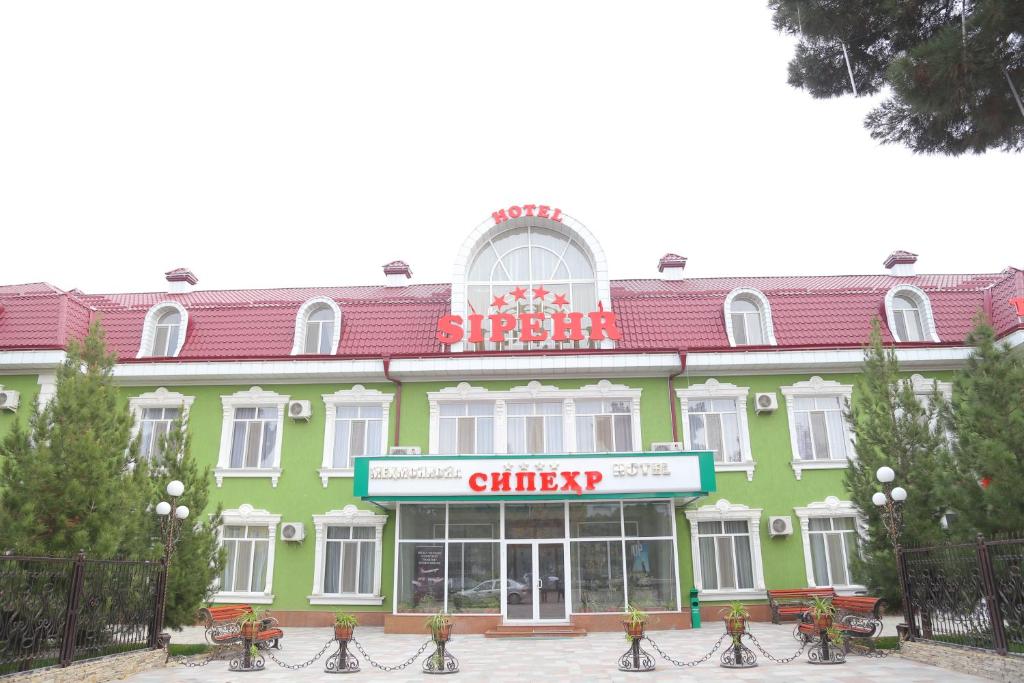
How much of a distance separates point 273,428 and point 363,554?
11.4ft

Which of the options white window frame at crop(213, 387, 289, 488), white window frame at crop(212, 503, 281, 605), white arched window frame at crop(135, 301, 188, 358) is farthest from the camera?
white arched window frame at crop(135, 301, 188, 358)

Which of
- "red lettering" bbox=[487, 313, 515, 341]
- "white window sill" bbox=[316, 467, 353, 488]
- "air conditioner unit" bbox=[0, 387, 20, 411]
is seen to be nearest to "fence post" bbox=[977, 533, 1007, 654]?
"red lettering" bbox=[487, 313, 515, 341]

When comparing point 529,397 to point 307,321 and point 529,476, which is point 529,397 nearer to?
point 529,476

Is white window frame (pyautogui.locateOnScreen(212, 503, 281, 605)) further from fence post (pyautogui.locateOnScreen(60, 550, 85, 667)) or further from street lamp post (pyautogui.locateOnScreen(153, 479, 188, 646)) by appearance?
fence post (pyautogui.locateOnScreen(60, 550, 85, 667))

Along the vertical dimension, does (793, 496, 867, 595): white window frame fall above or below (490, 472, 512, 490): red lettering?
below

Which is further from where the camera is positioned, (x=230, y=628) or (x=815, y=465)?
(x=815, y=465)

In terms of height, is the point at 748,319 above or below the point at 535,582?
above

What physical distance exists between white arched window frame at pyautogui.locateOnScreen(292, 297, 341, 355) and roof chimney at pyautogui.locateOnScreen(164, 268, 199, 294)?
17.9 feet

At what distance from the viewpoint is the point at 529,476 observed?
1368cm

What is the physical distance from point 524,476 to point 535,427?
82.8 inches

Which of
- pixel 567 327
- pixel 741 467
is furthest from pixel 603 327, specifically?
pixel 741 467

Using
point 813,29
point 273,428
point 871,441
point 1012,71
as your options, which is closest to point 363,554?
point 273,428

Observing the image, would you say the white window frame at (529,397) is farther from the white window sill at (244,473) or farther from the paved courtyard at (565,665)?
the paved courtyard at (565,665)

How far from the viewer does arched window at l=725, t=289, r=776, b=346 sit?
16.1m
